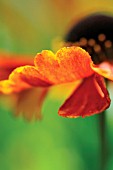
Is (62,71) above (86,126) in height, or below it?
above

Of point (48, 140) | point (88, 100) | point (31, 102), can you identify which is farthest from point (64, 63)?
point (48, 140)

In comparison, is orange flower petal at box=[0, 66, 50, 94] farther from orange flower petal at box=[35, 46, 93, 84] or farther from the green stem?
the green stem

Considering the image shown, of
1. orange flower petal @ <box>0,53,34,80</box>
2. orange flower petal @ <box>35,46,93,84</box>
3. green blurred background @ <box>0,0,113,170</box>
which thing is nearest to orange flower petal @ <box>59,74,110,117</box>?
orange flower petal @ <box>35,46,93,84</box>

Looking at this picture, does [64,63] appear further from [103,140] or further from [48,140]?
[48,140]

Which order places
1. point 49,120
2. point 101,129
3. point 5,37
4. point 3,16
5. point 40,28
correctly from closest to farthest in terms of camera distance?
point 101,129
point 49,120
point 5,37
point 3,16
point 40,28

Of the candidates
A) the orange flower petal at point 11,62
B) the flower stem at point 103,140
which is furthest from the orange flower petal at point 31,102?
the flower stem at point 103,140

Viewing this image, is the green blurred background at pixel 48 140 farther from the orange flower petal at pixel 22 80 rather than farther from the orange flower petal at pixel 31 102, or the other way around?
the orange flower petal at pixel 22 80

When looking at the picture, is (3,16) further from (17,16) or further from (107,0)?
(107,0)

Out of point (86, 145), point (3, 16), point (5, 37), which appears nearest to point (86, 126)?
point (86, 145)
